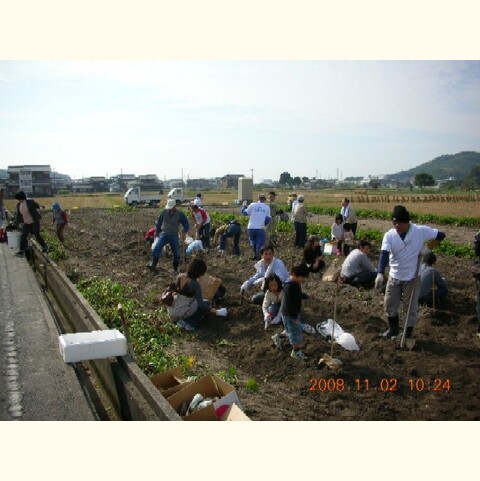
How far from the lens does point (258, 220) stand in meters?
10.7

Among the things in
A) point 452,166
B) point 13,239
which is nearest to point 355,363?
point 13,239

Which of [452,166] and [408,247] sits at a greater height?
[452,166]

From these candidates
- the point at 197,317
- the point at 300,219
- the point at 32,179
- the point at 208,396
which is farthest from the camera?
the point at 32,179

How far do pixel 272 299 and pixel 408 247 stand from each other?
1.82 m

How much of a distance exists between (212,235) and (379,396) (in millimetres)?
11099

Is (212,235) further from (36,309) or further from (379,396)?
(379,396)

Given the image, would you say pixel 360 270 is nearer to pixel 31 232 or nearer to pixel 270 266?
pixel 270 266

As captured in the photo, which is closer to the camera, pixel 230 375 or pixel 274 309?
pixel 230 375

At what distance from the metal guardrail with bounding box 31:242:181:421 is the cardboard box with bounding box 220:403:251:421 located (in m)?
0.46

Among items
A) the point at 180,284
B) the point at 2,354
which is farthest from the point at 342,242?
the point at 2,354

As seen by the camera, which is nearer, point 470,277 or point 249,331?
point 249,331

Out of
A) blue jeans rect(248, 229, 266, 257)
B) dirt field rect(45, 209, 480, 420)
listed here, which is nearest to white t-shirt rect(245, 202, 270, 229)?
blue jeans rect(248, 229, 266, 257)

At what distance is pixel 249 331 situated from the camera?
249 inches

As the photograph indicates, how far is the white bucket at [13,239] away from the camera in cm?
1230
